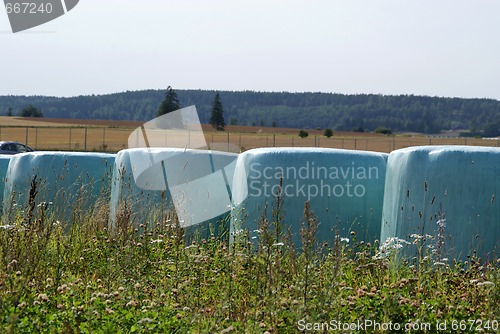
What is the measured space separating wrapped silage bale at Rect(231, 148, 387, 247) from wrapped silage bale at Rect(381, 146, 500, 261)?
675 mm

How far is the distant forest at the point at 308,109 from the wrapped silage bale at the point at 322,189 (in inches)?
6278

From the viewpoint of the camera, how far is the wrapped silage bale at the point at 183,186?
350 inches

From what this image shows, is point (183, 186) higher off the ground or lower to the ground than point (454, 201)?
lower

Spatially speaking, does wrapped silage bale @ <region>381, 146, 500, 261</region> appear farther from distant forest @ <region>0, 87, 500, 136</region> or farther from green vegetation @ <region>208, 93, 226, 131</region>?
distant forest @ <region>0, 87, 500, 136</region>

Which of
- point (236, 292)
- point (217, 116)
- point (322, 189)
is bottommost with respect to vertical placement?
point (236, 292)

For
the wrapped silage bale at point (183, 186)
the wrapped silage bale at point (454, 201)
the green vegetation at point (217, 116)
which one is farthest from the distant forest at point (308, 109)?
the wrapped silage bale at point (454, 201)

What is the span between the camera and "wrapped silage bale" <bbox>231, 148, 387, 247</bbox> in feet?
25.1

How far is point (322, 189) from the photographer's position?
25.2ft

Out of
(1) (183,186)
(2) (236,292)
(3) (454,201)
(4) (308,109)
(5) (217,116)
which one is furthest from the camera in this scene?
(4) (308,109)

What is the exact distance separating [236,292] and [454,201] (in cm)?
234

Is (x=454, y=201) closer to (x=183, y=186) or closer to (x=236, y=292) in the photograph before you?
(x=236, y=292)

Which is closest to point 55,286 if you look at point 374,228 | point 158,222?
point 158,222

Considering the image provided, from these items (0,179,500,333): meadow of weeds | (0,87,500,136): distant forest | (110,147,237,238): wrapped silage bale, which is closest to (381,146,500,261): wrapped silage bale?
(0,179,500,333): meadow of weeds

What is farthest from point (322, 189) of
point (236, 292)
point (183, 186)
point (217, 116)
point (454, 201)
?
point (217, 116)
